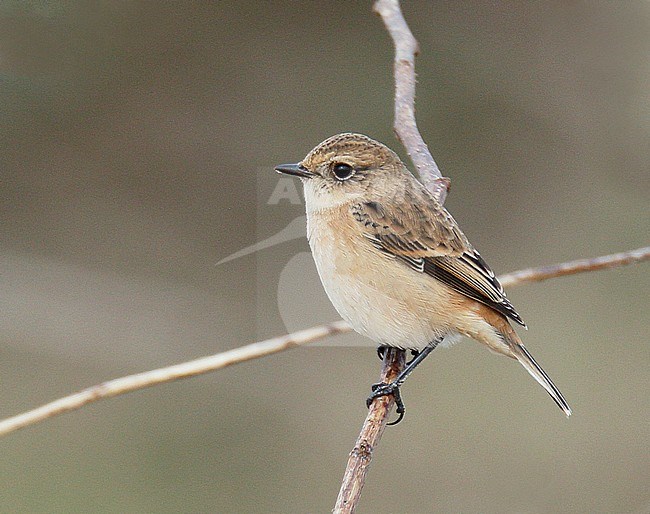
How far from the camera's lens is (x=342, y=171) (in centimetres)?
257

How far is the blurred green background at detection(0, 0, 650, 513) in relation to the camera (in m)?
5.50

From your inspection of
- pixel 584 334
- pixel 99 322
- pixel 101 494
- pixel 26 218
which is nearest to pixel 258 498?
pixel 101 494

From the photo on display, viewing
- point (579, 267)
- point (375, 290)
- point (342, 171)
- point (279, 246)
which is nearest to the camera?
point (579, 267)

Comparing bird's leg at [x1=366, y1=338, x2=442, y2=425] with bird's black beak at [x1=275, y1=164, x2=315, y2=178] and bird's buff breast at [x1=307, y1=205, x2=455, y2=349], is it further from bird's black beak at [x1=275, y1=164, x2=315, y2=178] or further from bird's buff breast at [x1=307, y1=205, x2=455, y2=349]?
bird's black beak at [x1=275, y1=164, x2=315, y2=178]

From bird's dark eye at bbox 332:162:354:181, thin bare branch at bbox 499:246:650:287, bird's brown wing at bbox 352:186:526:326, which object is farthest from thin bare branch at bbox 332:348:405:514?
bird's dark eye at bbox 332:162:354:181

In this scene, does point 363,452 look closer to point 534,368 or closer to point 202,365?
point 202,365

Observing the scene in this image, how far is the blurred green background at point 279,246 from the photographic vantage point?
5.50 metres

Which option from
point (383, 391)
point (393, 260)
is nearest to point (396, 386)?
point (383, 391)

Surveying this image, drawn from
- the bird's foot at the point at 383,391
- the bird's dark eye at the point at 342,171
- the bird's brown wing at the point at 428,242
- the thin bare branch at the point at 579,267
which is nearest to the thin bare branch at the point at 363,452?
the bird's foot at the point at 383,391

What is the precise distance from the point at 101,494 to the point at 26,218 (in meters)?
2.60

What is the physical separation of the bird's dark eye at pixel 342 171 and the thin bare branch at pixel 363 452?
0.59 m

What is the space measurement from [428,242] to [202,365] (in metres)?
0.93

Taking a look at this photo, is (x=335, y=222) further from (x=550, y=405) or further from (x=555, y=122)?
(x=555, y=122)

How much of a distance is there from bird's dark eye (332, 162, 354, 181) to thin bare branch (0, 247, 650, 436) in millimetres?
482
